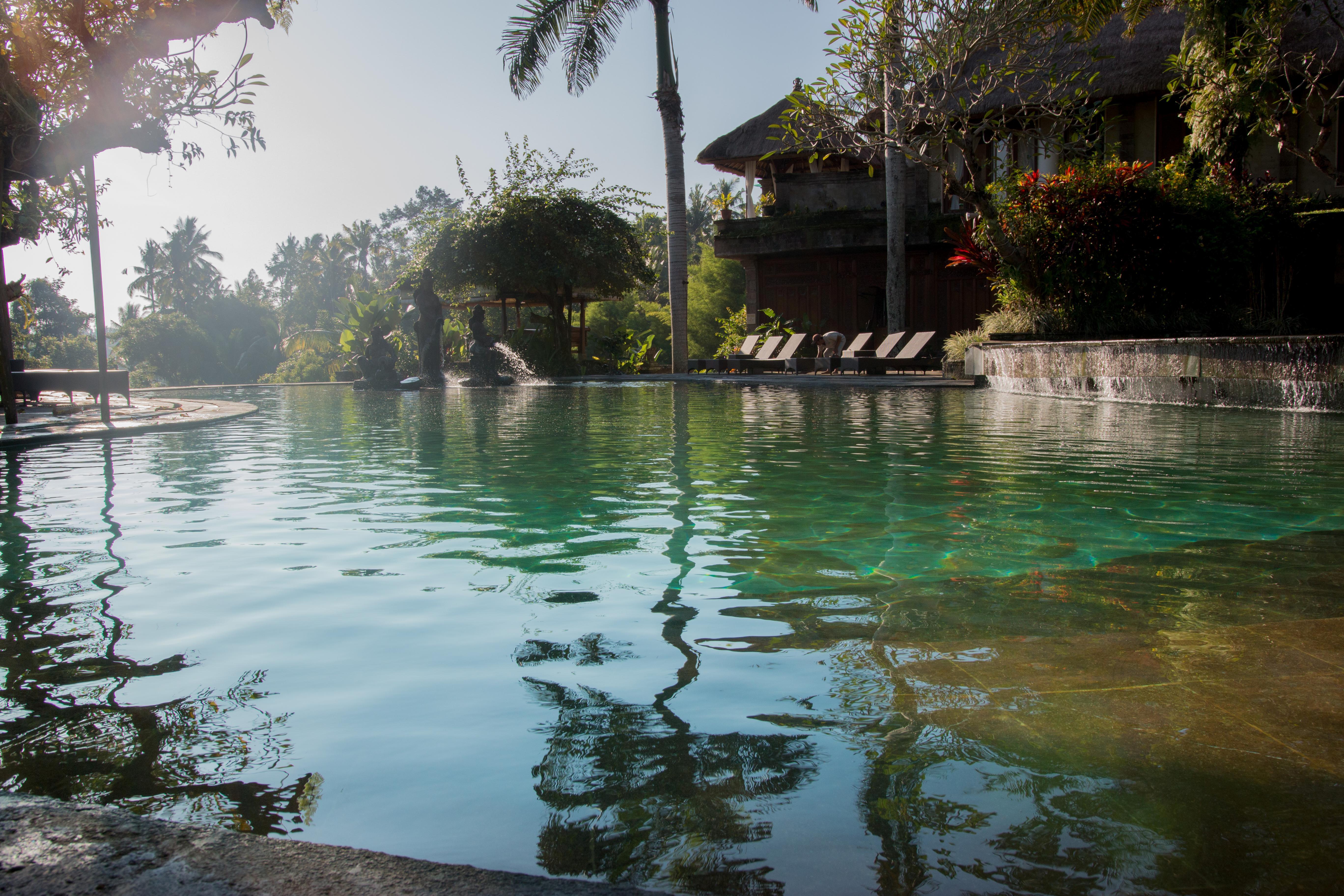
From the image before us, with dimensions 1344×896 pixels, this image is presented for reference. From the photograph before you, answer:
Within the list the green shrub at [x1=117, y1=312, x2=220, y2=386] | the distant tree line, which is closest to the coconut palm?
the distant tree line

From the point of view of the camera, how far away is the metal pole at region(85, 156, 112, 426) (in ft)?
32.8

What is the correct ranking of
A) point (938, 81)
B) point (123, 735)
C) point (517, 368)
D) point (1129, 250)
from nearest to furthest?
point (123, 735) → point (1129, 250) → point (938, 81) → point (517, 368)

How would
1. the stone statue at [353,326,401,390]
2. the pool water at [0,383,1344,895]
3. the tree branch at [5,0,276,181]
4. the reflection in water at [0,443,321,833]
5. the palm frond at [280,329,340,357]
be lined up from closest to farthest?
the pool water at [0,383,1344,895]
the reflection in water at [0,443,321,833]
the tree branch at [5,0,276,181]
the stone statue at [353,326,401,390]
the palm frond at [280,329,340,357]

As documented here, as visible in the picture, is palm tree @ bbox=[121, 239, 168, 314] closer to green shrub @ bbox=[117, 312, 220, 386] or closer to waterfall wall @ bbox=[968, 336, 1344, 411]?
green shrub @ bbox=[117, 312, 220, 386]

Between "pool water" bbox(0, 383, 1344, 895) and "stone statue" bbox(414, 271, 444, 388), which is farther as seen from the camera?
"stone statue" bbox(414, 271, 444, 388)

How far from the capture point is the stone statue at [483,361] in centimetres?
2345

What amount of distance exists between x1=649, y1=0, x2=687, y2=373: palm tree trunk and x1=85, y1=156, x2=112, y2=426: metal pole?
13463mm

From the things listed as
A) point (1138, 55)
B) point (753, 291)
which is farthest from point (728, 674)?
point (753, 291)

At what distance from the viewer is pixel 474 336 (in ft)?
78.5

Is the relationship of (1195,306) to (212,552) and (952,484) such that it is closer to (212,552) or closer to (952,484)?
(952,484)

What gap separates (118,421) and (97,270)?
8.36 feet

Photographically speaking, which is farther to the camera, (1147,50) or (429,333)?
(429,333)

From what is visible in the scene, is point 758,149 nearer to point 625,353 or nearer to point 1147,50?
point 625,353

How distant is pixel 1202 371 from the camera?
10.5m
